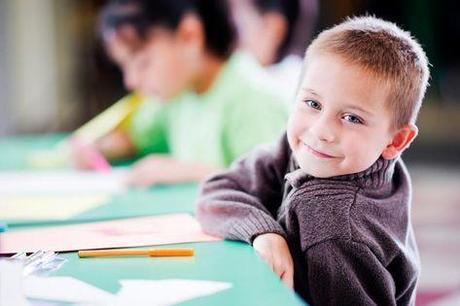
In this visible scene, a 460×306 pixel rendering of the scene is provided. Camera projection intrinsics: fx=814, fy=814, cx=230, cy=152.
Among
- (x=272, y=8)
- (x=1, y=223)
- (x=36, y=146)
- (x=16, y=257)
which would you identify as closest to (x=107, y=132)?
(x=36, y=146)

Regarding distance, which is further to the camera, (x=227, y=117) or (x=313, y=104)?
(x=227, y=117)

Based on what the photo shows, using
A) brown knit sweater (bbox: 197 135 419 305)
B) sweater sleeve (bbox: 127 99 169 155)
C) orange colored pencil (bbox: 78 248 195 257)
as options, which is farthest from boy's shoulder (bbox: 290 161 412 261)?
sweater sleeve (bbox: 127 99 169 155)

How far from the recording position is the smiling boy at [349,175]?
0.96m

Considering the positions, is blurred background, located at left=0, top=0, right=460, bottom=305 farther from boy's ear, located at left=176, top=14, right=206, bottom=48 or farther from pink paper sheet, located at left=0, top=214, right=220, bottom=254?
pink paper sheet, located at left=0, top=214, right=220, bottom=254

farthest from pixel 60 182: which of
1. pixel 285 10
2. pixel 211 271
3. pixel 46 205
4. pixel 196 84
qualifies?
pixel 285 10

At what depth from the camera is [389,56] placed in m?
0.97

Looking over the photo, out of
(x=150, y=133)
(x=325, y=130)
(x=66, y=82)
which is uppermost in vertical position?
(x=325, y=130)

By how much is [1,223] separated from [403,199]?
581mm

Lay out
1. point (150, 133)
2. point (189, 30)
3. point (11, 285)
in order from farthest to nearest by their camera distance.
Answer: point (150, 133) < point (189, 30) < point (11, 285)

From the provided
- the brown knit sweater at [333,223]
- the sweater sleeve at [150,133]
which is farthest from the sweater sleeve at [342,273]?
the sweater sleeve at [150,133]

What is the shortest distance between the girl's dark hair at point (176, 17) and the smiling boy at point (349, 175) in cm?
78

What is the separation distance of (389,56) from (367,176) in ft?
0.50

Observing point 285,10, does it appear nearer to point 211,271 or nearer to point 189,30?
point 189,30

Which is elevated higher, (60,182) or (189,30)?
(189,30)
